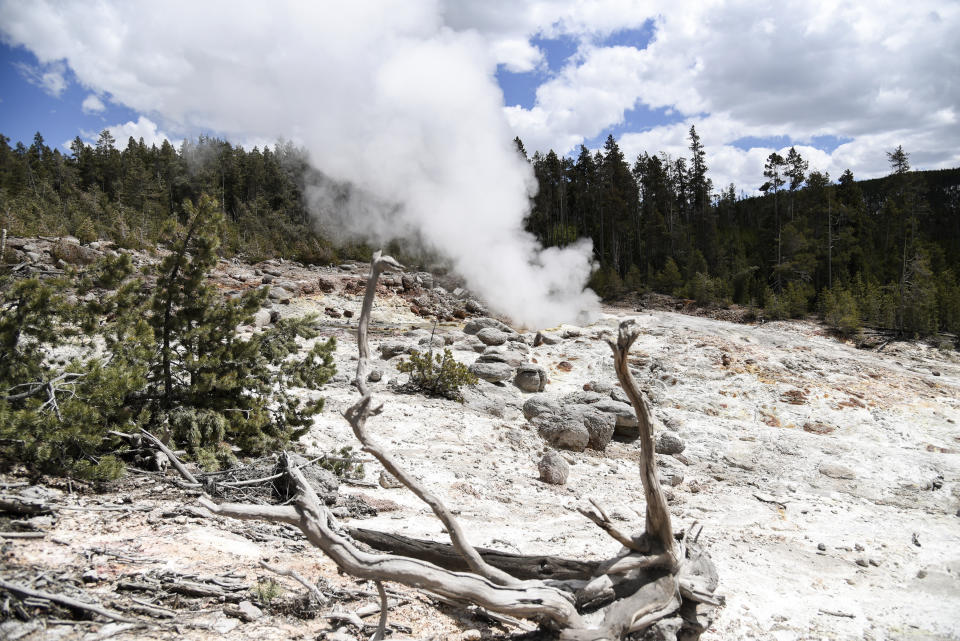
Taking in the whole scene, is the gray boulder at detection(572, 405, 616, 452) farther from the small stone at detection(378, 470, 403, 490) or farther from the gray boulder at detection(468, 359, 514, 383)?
the small stone at detection(378, 470, 403, 490)

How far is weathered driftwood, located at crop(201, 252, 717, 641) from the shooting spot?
284 cm

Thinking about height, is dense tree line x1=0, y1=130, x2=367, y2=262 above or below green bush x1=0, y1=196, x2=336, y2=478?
above

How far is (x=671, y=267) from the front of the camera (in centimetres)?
2786

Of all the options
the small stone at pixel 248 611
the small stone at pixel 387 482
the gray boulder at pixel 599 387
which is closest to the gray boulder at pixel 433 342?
the gray boulder at pixel 599 387

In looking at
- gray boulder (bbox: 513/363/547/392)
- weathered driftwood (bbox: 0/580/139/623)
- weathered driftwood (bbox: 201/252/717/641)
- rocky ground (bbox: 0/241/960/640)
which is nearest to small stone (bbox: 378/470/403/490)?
rocky ground (bbox: 0/241/960/640)

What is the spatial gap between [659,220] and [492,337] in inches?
872

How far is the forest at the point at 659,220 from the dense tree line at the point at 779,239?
9cm

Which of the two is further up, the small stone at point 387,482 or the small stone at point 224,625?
the small stone at point 224,625

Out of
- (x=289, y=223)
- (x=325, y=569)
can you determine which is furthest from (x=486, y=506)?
(x=289, y=223)

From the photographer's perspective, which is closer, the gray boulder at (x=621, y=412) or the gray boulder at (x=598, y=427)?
the gray boulder at (x=598, y=427)

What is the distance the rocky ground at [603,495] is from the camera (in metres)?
3.22

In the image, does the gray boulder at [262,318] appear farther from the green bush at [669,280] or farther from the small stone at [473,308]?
the green bush at [669,280]

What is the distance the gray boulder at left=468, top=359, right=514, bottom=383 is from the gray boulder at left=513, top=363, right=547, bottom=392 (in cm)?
27

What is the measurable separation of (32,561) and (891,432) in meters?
13.0
